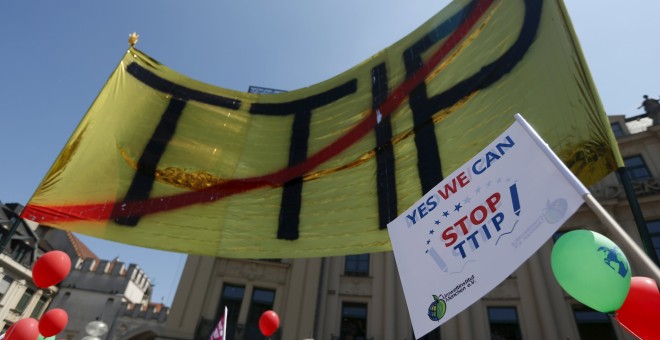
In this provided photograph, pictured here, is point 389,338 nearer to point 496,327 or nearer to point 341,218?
point 496,327

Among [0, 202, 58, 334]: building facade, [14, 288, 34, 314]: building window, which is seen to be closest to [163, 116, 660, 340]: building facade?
[0, 202, 58, 334]: building facade

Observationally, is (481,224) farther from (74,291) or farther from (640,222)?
(74,291)

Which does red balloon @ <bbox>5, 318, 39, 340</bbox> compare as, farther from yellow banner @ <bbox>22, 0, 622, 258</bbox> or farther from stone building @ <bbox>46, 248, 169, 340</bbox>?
stone building @ <bbox>46, 248, 169, 340</bbox>

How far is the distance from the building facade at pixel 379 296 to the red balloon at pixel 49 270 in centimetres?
1196

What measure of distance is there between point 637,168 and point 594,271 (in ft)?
63.3

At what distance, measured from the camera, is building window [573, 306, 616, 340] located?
13703 mm

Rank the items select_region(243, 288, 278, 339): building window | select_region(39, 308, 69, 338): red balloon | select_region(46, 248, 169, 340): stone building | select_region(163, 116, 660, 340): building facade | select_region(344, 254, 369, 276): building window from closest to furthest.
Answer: select_region(39, 308, 69, 338): red balloon → select_region(163, 116, 660, 340): building facade → select_region(243, 288, 278, 339): building window → select_region(344, 254, 369, 276): building window → select_region(46, 248, 169, 340): stone building

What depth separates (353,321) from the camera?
674 inches

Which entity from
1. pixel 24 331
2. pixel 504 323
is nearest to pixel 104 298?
pixel 24 331

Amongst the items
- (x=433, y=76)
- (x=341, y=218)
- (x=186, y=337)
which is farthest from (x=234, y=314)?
(x=433, y=76)

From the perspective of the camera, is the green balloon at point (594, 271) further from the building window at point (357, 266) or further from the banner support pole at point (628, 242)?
the building window at point (357, 266)

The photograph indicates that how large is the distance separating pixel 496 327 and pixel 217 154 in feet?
46.3

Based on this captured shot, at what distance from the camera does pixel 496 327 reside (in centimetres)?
1523

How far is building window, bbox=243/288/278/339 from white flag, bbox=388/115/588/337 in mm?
15636
